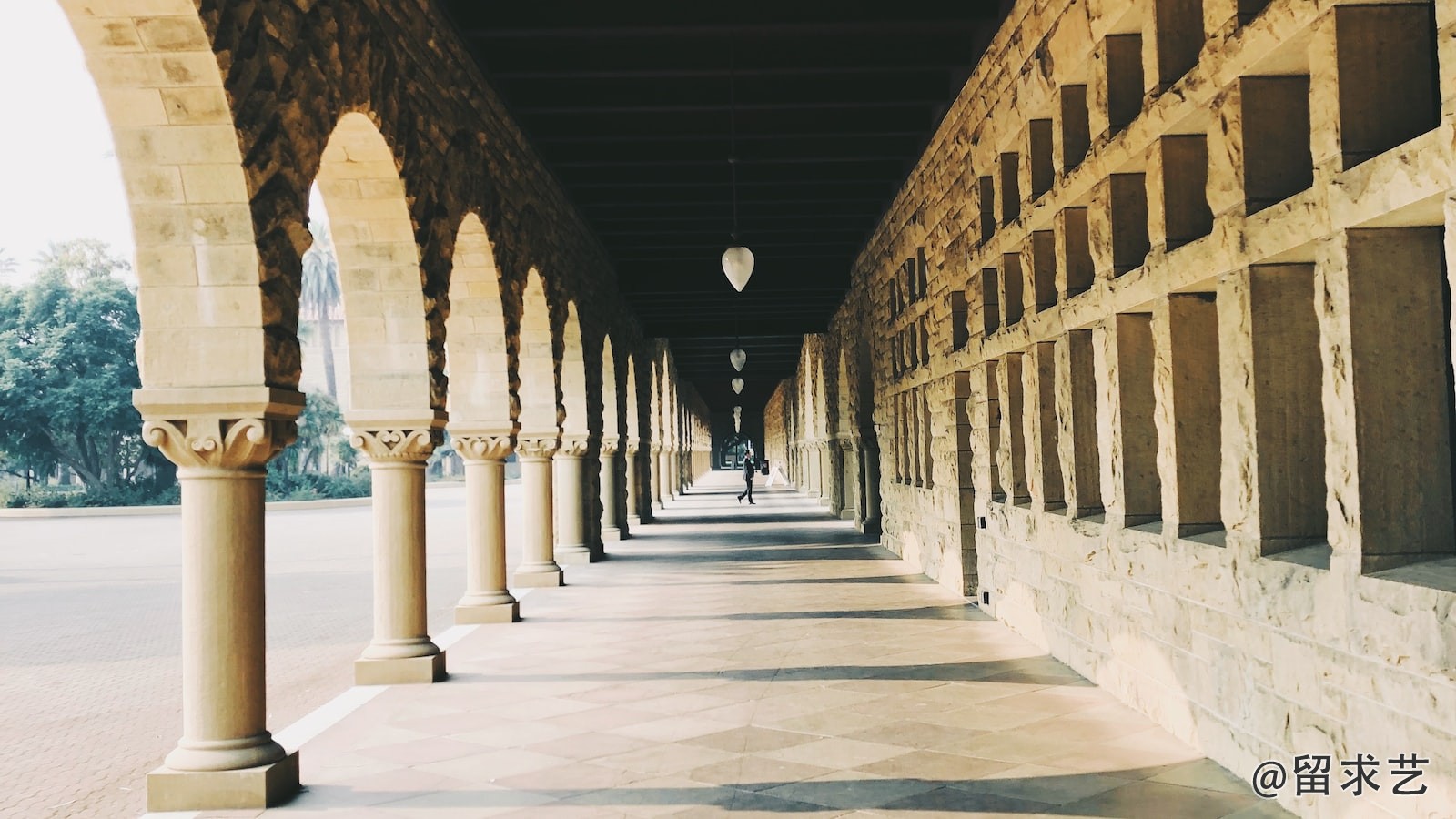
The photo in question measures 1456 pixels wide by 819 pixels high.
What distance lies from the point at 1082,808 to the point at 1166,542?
159cm

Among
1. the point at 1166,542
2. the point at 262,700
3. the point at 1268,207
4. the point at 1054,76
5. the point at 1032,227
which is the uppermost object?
the point at 1054,76

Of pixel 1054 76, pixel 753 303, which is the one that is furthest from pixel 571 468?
pixel 1054 76

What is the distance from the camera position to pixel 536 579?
12.6 meters

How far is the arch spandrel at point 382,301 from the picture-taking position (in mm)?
7273

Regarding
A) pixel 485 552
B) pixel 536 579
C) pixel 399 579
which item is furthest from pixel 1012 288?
pixel 536 579

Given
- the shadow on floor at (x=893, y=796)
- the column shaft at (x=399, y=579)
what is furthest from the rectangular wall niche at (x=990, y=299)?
the shadow on floor at (x=893, y=796)

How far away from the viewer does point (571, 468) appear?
50.8 feet

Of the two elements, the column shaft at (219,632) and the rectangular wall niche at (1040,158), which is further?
the rectangular wall niche at (1040,158)

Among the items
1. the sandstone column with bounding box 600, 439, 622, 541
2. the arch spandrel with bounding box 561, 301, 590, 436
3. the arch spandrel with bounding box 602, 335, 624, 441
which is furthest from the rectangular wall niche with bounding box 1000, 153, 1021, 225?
the sandstone column with bounding box 600, 439, 622, 541

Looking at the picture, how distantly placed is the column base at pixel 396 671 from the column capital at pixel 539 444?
5.13 m

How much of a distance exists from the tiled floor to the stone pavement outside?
110 centimetres

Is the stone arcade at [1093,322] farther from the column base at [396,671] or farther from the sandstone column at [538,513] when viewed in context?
the sandstone column at [538,513]

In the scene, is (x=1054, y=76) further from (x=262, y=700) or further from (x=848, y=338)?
(x=848, y=338)

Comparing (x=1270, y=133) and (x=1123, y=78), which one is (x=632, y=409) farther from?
(x=1270, y=133)
